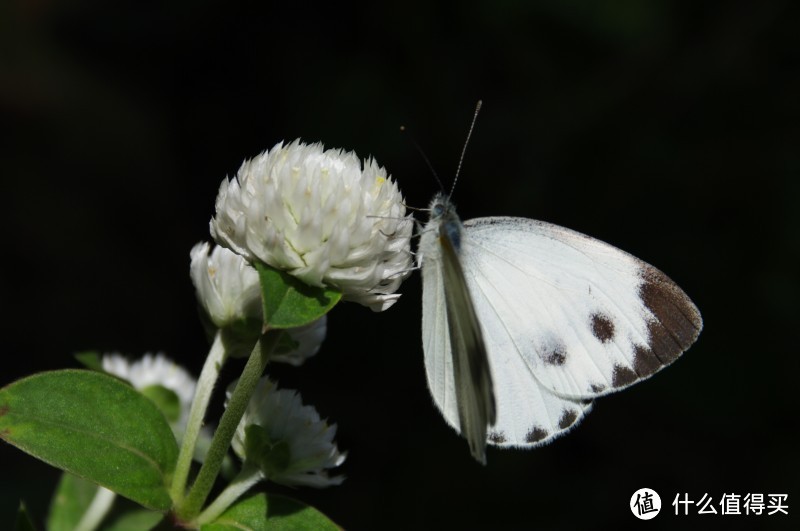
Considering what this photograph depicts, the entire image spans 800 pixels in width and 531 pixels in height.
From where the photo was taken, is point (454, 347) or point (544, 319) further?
point (544, 319)

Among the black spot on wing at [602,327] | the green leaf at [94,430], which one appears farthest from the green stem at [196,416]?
the black spot on wing at [602,327]

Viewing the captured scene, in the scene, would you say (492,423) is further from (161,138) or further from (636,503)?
(161,138)

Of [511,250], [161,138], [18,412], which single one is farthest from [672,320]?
[161,138]

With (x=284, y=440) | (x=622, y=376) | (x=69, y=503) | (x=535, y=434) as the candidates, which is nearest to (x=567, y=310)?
(x=622, y=376)

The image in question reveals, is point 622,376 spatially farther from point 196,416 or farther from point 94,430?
point 94,430

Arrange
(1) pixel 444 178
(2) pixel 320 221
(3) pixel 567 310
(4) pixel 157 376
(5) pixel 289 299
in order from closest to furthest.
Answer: (5) pixel 289 299 → (2) pixel 320 221 → (3) pixel 567 310 → (4) pixel 157 376 → (1) pixel 444 178
